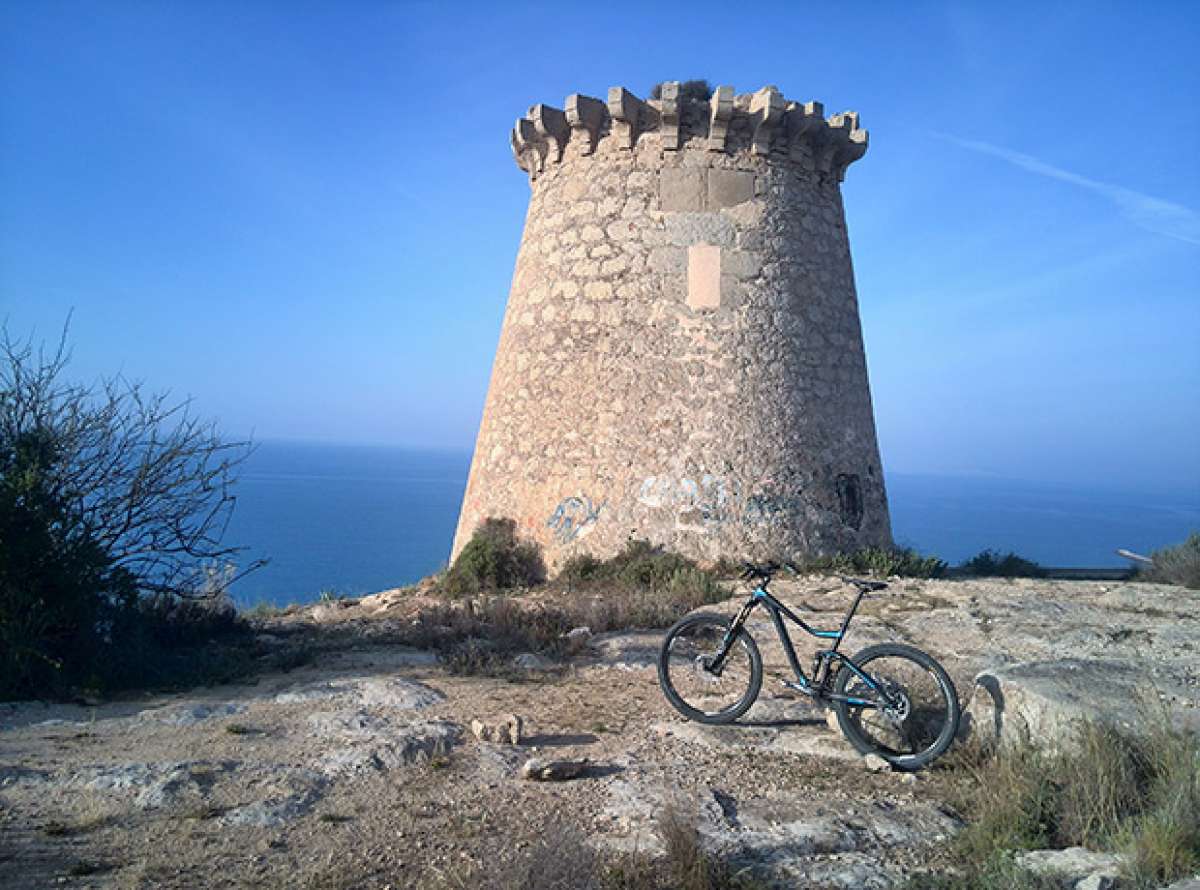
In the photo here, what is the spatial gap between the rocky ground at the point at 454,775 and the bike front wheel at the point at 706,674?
5.0 inches

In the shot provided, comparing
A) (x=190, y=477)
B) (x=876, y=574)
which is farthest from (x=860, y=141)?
(x=190, y=477)

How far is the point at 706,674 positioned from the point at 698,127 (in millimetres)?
7240

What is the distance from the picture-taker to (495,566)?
30.9 feet

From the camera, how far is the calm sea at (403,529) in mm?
34469

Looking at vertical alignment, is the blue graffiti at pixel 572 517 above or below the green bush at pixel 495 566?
above

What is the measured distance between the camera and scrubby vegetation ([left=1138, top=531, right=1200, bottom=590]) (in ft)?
33.0

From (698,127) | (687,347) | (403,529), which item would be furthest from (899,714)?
(403,529)

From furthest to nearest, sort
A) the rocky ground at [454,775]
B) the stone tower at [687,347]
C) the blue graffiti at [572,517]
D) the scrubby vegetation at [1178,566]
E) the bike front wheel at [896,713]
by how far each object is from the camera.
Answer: the scrubby vegetation at [1178,566] → the blue graffiti at [572,517] → the stone tower at [687,347] → the bike front wheel at [896,713] → the rocky ground at [454,775]

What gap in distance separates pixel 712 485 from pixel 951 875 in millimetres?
6271

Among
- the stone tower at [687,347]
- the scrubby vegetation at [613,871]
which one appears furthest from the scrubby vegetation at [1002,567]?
the scrubby vegetation at [613,871]

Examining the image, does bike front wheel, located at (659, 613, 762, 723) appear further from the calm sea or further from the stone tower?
the calm sea

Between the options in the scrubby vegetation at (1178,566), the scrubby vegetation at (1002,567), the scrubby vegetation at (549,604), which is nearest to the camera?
the scrubby vegetation at (549,604)

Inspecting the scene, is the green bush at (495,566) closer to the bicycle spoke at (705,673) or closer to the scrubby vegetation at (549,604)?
the scrubby vegetation at (549,604)

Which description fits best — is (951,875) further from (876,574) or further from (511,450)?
(511,450)
